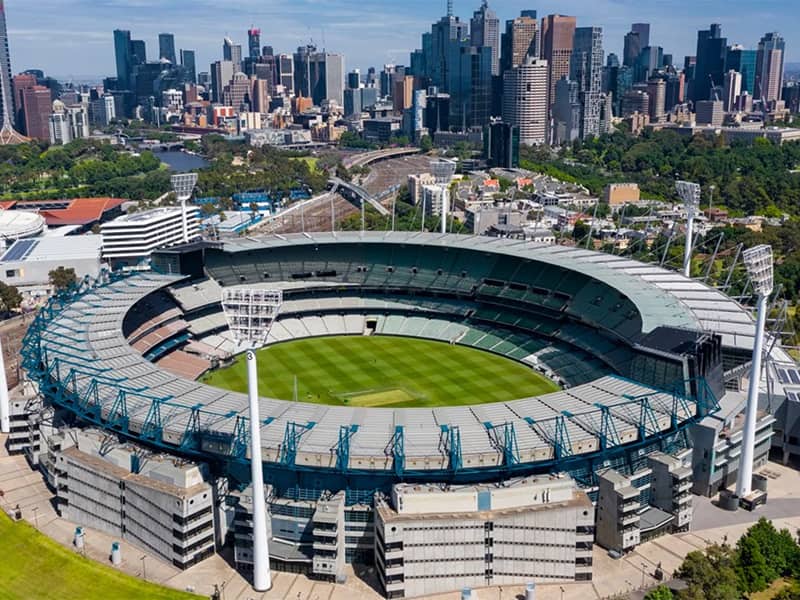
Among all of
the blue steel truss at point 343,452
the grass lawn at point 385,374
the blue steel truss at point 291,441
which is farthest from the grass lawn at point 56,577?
the grass lawn at point 385,374

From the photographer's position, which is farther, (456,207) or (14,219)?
(456,207)

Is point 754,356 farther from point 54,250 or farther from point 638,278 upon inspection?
point 54,250

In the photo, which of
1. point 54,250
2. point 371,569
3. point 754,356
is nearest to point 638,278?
point 754,356

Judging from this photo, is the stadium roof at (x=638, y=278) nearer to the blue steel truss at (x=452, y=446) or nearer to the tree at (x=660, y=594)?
the blue steel truss at (x=452, y=446)

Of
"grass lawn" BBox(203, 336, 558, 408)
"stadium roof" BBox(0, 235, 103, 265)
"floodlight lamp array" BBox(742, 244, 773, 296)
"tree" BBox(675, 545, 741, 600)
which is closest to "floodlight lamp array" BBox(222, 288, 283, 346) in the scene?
"tree" BBox(675, 545, 741, 600)

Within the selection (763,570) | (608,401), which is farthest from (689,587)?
(608,401)

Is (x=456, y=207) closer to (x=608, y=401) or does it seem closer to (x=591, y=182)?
(x=591, y=182)
